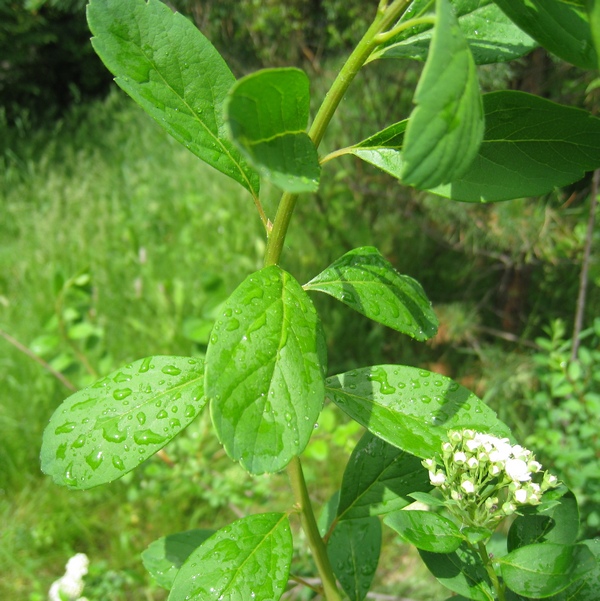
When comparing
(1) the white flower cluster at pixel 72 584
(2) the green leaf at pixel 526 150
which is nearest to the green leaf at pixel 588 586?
(2) the green leaf at pixel 526 150

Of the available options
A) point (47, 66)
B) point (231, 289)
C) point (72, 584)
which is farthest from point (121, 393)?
point (47, 66)

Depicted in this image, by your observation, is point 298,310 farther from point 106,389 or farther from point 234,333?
point 106,389

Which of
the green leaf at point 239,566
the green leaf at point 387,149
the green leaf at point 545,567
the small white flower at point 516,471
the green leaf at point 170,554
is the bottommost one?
the green leaf at point 170,554

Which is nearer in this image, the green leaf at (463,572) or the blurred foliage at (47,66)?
the green leaf at (463,572)

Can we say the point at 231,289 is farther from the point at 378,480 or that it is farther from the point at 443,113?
the point at 443,113

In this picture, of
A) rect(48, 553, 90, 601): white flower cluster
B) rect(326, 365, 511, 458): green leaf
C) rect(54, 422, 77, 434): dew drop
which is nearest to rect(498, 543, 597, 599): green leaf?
rect(326, 365, 511, 458): green leaf

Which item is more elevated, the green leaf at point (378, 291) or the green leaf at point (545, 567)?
the green leaf at point (378, 291)

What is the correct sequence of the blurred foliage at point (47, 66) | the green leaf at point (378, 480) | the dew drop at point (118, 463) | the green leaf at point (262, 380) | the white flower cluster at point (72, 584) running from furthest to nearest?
the blurred foliage at point (47, 66) → the white flower cluster at point (72, 584) → the green leaf at point (378, 480) → the dew drop at point (118, 463) → the green leaf at point (262, 380)

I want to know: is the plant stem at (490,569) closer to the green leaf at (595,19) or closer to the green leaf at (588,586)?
the green leaf at (588,586)
